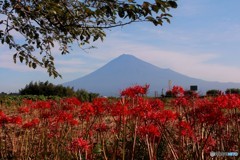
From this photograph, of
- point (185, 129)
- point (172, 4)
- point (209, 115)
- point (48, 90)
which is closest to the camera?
point (209, 115)

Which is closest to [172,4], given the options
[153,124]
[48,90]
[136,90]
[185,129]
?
[136,90]

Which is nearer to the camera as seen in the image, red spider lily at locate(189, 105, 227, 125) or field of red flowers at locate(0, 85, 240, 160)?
red spider lily at locate(189, 105, 227, 125)

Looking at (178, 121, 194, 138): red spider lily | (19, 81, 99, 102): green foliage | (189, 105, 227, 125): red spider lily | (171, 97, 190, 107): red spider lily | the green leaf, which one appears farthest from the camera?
(19, 81, 99, 102): green foliage

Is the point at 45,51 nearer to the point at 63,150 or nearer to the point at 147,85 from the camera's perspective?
the point at 63,150

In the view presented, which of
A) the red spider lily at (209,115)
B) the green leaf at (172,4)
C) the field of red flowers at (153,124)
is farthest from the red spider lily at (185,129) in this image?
the green leaf at (172,4)

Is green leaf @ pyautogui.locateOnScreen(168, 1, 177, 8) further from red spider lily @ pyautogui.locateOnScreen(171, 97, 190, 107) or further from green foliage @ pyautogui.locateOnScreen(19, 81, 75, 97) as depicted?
green foliage @ pyautogui.locateOnScreen(19, 81, 75, 97)

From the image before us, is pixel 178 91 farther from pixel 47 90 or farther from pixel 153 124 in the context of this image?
pixel 47 90

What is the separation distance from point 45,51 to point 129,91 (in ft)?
24.4

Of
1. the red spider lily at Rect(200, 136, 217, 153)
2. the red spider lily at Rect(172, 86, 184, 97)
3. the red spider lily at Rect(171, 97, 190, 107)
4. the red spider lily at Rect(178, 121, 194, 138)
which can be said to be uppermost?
the red spider lily at Rect(172, 86, 184, 97)

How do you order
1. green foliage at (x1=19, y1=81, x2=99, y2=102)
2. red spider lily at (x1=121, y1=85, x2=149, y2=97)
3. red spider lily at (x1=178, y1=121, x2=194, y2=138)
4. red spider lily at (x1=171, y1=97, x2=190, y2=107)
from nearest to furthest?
red spider lily at (x1=178, y1=121, x2=194, y2=138) → red spider lily at (x1=121, y1=85, x2=149, y2=97) → red spider lily at (x1=171, y1=97, x2=190, y2=107) → green foliage at (x1=19, y1=81, x2=99, y2=102)

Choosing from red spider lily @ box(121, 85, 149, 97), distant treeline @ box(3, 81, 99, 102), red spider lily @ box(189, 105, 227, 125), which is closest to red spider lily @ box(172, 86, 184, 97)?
red spider lily @ box(189, 105, 227, 125)

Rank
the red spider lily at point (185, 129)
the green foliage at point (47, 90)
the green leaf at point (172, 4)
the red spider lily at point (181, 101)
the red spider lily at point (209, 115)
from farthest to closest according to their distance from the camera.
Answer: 1. the green foliage at point (47, 90)
2. the green leaf at point (172, 4)
3. the red spider lily at point (181, 101)
4. the red spider lily at point (185, 129)
5. the red spider lily at point (209, 115)

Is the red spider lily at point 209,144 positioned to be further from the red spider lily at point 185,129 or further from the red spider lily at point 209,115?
the red spider lily at point 185,129

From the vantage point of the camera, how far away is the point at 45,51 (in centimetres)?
1165
